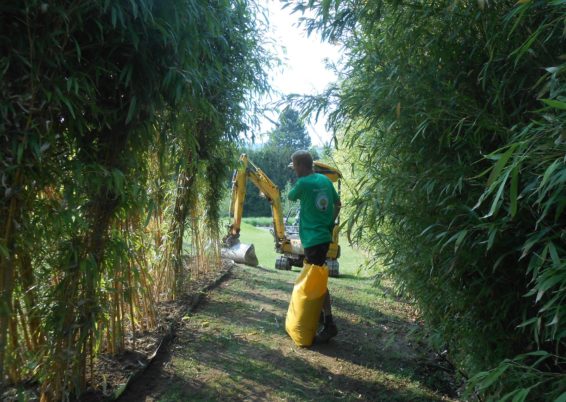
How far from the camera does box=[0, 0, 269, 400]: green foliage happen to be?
1780 millimetres

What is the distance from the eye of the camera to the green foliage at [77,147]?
178 centimetres

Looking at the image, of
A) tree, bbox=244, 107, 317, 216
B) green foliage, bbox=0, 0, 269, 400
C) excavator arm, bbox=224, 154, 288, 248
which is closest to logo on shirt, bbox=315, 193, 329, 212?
tree, bbox=244, 107, 317, 216

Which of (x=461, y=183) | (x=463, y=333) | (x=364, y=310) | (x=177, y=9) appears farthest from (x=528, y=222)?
(x=364, y=310)

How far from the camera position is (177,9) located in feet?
6.53

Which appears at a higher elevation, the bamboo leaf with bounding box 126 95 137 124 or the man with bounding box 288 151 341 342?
the bamboo leaf with bounding box 126 95 137 124

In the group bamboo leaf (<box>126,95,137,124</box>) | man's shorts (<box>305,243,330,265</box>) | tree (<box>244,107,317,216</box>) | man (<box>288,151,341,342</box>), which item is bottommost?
man's shorts (<box>305,243,330,265</box>)

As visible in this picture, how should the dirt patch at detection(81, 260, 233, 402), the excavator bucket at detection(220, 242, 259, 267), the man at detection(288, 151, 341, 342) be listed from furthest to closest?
1. the excavator bucket at detection(220, 242, 259, 267)
2. the man at detection(288, 151, 341, 342)
3. the dirt patch at detection(81, 260, 233, 402)

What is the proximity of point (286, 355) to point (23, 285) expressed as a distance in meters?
2.09

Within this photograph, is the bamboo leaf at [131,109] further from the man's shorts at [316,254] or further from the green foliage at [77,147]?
the man's shorts at [316,254]

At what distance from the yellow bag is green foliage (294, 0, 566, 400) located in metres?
1.12

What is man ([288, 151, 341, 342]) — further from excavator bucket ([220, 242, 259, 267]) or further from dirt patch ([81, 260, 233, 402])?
excavator bucket ([220, 242, 259, 267])

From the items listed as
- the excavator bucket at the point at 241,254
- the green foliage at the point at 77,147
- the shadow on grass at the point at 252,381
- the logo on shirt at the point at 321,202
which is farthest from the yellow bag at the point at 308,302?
the excavator bucket at the point at 241,254

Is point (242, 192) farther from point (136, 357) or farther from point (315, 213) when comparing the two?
point (136, 357)

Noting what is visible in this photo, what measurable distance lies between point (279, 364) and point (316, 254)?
907 mm
